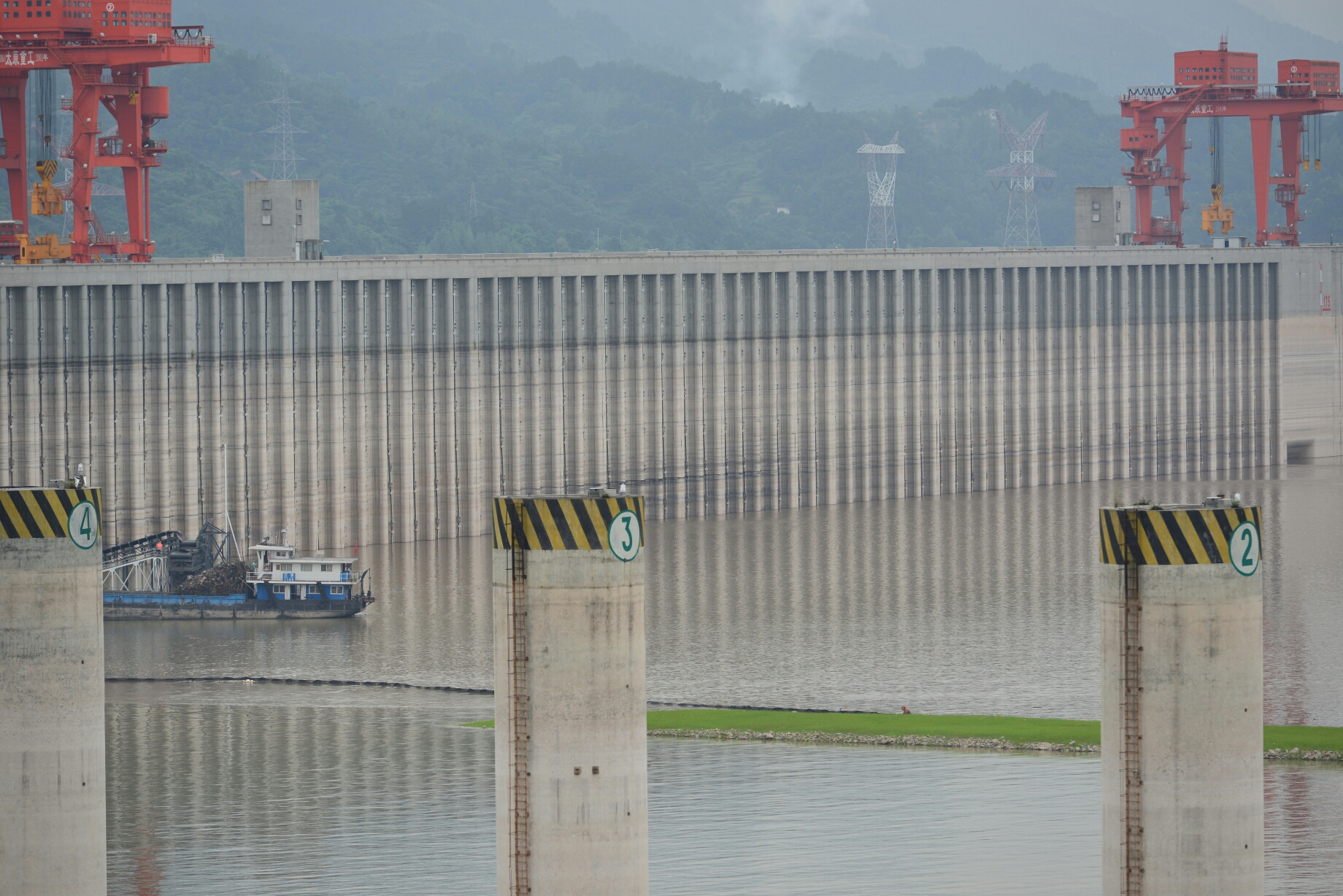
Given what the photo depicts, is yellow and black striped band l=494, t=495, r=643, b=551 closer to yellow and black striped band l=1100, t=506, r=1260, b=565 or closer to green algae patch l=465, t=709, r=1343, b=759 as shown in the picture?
yellow and black striped band l=1100, t=506, r=1260, b=565

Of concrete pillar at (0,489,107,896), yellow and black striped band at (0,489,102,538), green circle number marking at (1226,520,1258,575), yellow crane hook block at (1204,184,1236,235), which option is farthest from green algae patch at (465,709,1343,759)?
yellow crane hook block at (1204,184,1236,235)

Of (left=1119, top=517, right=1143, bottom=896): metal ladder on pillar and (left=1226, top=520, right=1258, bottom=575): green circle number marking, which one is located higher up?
(left=1226, top=520, right=1258, bottom=575): green circle number marking

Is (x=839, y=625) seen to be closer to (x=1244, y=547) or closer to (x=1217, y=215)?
(x=1244, y=547)

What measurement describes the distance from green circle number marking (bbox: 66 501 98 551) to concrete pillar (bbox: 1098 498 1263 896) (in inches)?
589

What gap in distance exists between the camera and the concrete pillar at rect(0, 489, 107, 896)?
33.2m

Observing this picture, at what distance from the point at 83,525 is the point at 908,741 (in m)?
24.2

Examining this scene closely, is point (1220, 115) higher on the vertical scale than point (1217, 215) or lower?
higher

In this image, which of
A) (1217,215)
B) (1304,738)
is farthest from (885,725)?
(1217,215)

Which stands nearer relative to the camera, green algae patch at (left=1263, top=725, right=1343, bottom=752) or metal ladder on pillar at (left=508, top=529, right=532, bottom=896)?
metal ladder on pillar at (left=508, top=529, right=532, bottom=896)

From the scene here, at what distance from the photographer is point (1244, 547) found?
2888 cm

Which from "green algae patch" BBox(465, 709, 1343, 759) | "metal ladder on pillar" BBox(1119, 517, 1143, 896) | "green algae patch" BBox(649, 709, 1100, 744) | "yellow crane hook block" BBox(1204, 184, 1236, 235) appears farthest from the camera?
"yellow crane hook block" BBox(1204, 184, 1236, 235)

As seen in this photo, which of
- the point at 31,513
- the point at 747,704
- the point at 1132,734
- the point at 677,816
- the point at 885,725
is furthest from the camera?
the point at 747,704

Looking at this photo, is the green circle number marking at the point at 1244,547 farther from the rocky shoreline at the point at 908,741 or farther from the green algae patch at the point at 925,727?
the green algae patch at the point at 925,727

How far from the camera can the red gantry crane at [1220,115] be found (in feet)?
453
